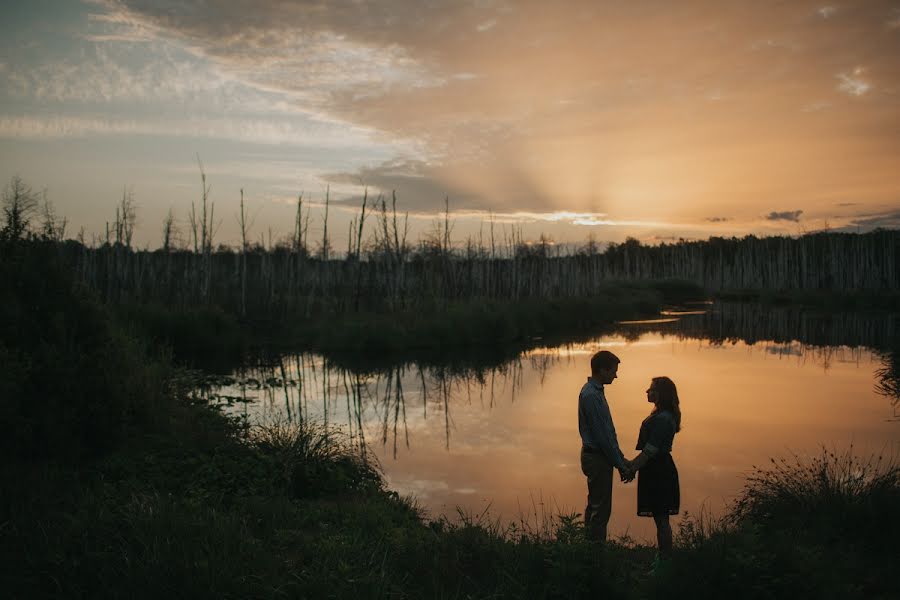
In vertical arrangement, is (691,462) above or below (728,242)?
below

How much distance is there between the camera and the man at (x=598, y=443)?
16.8 ft

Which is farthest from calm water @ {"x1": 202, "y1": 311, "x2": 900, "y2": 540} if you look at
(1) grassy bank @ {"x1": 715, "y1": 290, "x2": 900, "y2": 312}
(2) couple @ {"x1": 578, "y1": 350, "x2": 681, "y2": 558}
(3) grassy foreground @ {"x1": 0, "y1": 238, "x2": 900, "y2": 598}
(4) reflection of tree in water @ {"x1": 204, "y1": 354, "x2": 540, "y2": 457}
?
(1) grassy bank @ {"x1": 715, "y1": 290, "x2": 900, "y2": 312}

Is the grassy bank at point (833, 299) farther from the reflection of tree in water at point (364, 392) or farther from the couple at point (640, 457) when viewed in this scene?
the couple at point (640, 457)

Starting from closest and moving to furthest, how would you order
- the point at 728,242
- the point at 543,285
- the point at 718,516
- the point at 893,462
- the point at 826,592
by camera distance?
the point at 826,592 < the point at 718,516 < the point at 893,462 < the point at 543,285 < the point at 728,242

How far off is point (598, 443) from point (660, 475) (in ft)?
1.73

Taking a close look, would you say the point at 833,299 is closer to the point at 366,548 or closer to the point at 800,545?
the point at 800,545

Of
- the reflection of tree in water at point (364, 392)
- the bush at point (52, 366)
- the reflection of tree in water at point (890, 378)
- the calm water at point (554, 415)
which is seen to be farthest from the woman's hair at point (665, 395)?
the reflection of tree in water at point (890, 378)

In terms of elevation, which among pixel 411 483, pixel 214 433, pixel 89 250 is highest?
pixel 89 250

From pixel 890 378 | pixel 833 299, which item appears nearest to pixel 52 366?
pixel 890 378

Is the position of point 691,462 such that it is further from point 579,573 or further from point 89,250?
point 89,250

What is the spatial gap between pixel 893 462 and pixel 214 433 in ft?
28.0

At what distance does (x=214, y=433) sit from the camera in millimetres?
8289

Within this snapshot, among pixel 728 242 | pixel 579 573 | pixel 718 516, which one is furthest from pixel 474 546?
pixel 728 242

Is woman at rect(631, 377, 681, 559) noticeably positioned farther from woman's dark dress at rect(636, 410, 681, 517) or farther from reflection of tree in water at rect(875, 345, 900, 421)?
reflection of tree in water at rect(875, 345, 900, 421)
